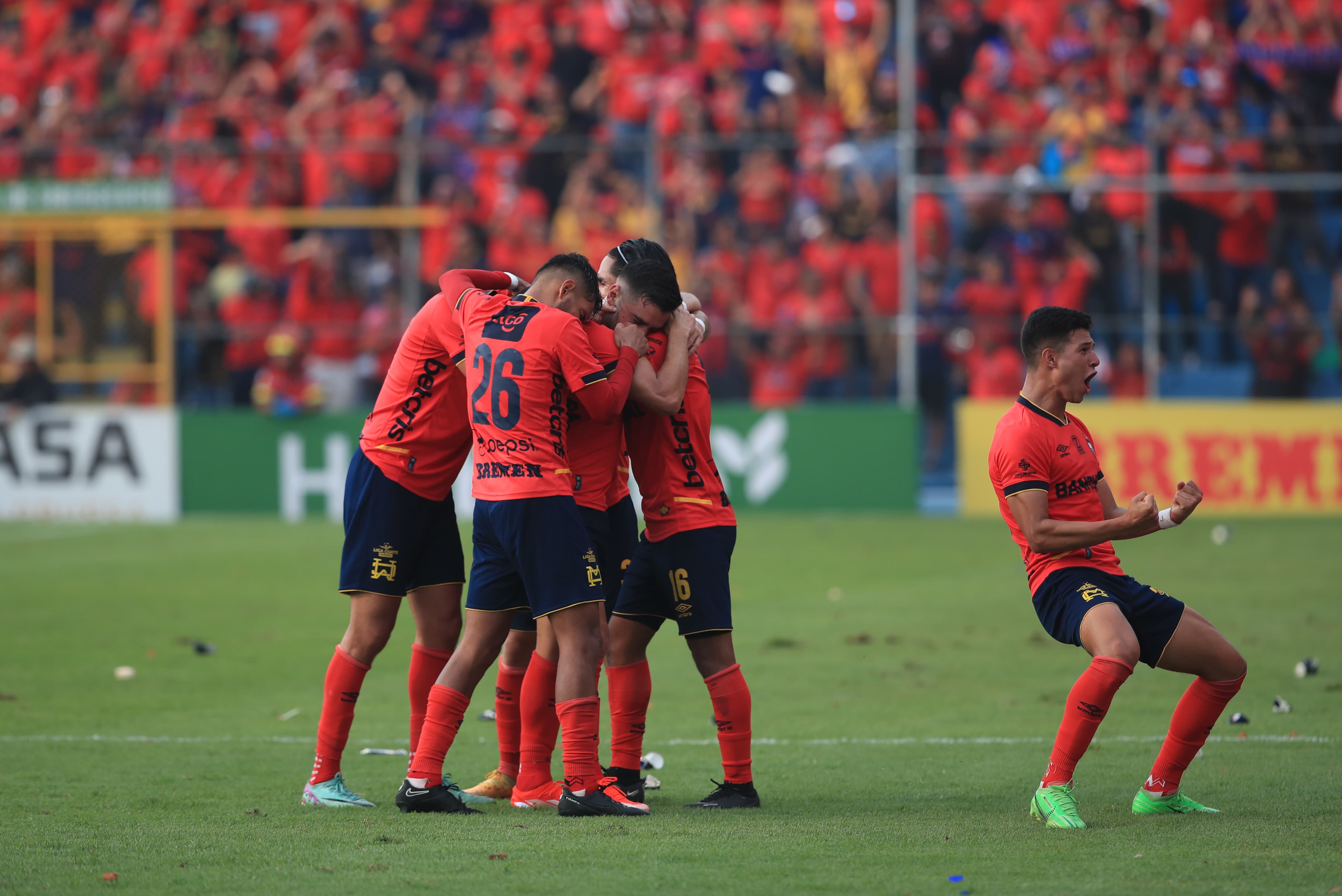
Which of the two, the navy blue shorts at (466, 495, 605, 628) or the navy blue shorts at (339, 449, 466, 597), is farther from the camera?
the navy blue shorts at (339, 449, 466, 597)

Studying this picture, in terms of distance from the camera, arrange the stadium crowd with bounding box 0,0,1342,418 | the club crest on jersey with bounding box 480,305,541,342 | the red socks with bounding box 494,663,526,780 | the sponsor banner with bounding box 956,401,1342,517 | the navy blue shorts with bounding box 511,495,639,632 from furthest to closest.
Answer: the stadium crowd with bounding box 0,0,1342,418
the sponsor banner with bounding box 956,401,1342,517
the red socks with bounding box 494,663,526,780
the navy blue shorts with bounding box 511,495,639,632
the club crest on jersey with bounding box 480,305,541,342

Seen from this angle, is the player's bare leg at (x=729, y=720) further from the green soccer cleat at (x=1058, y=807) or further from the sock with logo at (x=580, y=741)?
the green soccer cleat at (x=1058, y=807)

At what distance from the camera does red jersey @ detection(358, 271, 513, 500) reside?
6.25m

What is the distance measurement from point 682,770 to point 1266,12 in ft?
51.5

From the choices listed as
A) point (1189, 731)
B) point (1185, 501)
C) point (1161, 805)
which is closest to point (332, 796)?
point (1161, 805)

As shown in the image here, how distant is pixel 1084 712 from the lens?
552 cm

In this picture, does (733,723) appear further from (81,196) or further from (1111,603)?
(81,196)

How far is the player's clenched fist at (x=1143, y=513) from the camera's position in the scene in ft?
18.0

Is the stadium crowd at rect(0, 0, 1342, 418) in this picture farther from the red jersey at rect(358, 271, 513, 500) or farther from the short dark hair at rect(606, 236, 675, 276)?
the red jersey at rect(358, 271, 513, 500)

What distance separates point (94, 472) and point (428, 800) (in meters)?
14.2

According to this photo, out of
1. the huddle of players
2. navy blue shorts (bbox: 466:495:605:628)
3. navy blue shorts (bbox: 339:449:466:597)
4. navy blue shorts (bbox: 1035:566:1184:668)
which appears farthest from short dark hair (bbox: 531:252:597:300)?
navy blue shorts (bbox: 1035:566:1184:668)

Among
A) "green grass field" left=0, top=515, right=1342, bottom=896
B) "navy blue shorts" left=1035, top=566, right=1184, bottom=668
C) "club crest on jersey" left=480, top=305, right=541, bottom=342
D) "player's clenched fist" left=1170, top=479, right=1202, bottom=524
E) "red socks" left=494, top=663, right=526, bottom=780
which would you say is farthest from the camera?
"red socks" left=494, top=663, right=526, bottom=780

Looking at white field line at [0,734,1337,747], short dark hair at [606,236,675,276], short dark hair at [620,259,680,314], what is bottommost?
white field line at [0,734,1337,747]

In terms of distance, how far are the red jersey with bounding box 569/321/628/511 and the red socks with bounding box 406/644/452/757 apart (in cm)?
93
